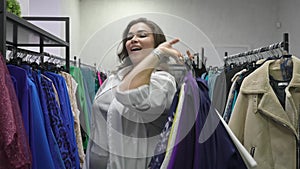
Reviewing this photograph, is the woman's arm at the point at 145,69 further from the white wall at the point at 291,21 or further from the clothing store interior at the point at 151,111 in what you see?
the white wall at the point at 291,21

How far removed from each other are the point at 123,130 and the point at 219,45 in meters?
3.74

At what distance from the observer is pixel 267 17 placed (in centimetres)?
426

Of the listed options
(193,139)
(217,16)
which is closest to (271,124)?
(193,139)

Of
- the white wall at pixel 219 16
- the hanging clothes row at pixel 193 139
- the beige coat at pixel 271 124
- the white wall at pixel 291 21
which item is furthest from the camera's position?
the white wall at pixel 219 16

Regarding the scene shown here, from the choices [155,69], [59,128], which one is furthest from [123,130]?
[59,128]

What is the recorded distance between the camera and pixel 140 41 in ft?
2.26

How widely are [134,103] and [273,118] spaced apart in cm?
62

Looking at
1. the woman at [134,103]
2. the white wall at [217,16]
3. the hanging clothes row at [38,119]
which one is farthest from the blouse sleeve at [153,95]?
the white wall at [217,16]

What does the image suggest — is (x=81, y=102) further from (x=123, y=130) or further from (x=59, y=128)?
(x=123, y=130)

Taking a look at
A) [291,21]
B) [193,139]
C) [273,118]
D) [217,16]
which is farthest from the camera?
[217,16]

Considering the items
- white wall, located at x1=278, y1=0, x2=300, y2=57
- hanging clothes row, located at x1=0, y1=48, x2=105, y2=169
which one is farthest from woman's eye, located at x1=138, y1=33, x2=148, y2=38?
white wall, located at x1=278, y1=0, x2=300, y2=57

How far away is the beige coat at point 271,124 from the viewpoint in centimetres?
111

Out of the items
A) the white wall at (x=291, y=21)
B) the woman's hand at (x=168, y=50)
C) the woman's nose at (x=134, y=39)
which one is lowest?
the woman's hand at (x=168, y=50)

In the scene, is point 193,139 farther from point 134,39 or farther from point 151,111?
point 134,39
